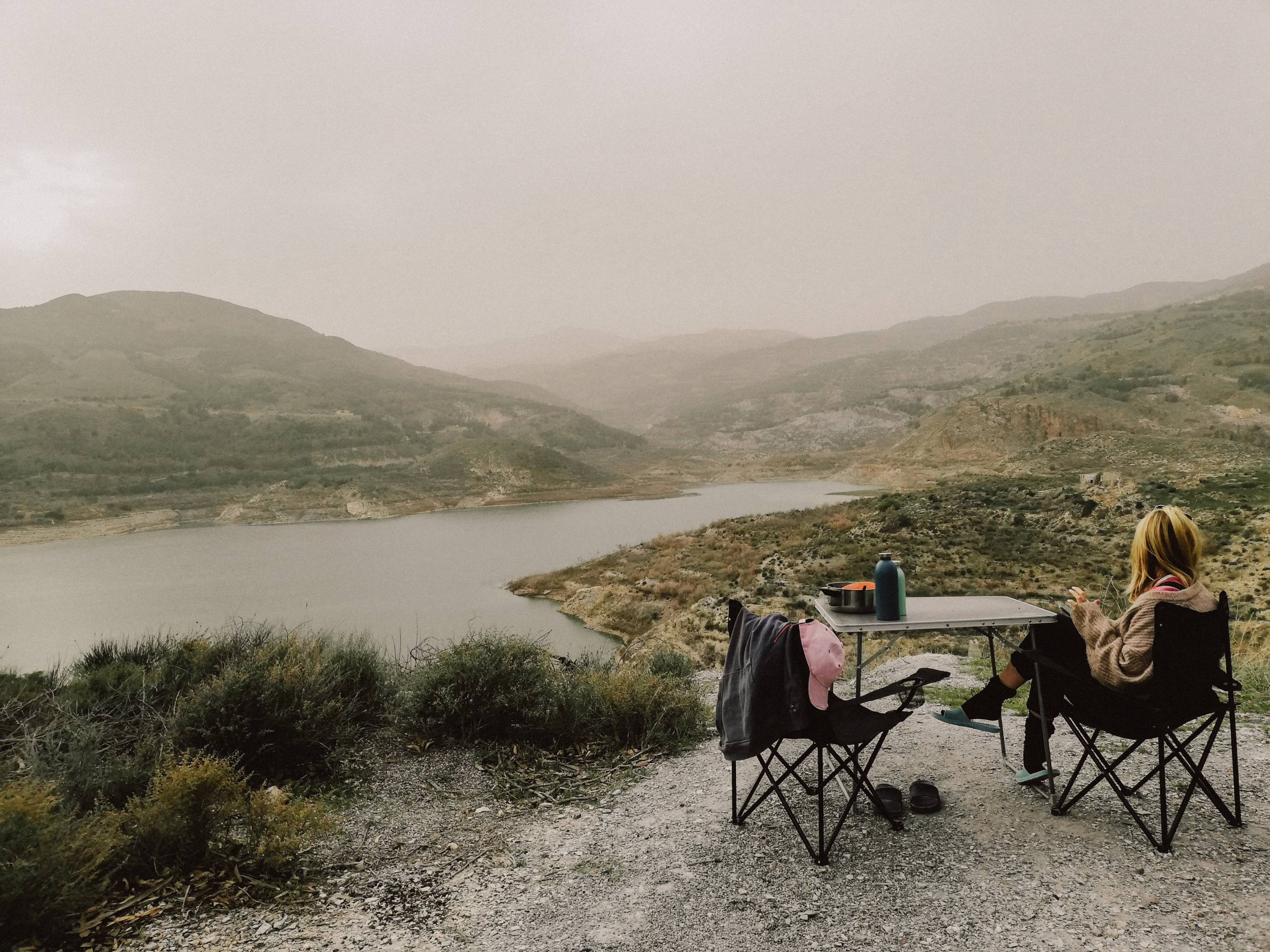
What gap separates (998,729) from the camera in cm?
354

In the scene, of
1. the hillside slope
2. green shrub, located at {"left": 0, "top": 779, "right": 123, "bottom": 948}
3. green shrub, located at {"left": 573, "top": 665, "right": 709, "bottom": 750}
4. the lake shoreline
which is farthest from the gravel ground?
the lake shoreline

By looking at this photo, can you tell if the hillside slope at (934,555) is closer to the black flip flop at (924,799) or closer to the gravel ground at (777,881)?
the black flip flop at (924,799)

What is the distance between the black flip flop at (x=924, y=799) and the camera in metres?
3.03

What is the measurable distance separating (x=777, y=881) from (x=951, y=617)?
1518 mm

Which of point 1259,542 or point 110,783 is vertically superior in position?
point 110,783

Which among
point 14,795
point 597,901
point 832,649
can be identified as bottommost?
point 597,901

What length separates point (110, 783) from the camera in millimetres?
3244

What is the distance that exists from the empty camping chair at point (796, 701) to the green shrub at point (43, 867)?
2565mm

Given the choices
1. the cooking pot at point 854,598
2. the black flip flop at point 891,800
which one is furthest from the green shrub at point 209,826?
the cooking pot at point 854,598

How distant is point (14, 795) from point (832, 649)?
10.8 ft

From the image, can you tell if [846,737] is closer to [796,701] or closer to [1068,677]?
[796,701]

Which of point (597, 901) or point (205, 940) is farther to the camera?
point (597, 901)

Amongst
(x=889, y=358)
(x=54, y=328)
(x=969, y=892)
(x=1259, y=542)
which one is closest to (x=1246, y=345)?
(x=1259, y=542)

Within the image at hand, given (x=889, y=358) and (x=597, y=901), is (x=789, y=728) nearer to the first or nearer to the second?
(x=597, y=901)
